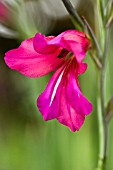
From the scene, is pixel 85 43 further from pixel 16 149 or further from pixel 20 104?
pixel 20 104

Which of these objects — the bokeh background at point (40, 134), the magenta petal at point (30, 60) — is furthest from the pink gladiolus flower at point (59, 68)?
the bokeh background at point (40, 134)

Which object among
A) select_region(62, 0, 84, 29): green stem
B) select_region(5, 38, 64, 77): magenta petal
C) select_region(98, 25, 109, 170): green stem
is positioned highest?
select_region(62, 0, 84, 29): green stem

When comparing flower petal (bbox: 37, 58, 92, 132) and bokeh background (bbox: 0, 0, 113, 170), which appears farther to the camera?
bokeh background (bbox: 0, 0, 113, 170)

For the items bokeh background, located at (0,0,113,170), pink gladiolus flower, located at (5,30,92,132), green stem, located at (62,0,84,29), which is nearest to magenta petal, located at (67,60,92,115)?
pink gladiolus flower, located at (5,30,92,132)

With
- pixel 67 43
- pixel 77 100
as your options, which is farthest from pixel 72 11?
pixel 77 100

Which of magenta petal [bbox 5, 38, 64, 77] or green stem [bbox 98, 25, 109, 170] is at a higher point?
magenta petal [bbox 5, 38, 64, 77]

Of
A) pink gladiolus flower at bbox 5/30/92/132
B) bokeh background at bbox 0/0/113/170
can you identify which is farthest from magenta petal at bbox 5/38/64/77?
bokeh background at bbox 0/0/113/170

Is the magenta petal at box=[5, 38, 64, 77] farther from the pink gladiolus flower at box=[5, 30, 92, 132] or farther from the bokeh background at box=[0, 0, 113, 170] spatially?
the bokeh background at box=[0, 0, 113, 170]

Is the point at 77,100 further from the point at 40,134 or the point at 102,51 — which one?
the point at 40,134
